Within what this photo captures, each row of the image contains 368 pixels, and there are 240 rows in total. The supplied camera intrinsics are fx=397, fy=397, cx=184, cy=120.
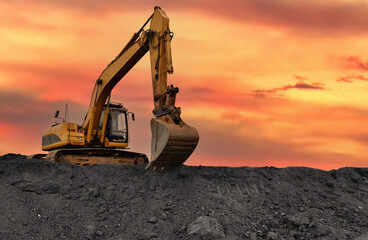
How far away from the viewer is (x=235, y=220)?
9.98 m

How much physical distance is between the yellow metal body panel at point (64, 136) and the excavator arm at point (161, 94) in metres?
3.23

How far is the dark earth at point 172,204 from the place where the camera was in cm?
952

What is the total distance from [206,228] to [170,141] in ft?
7.95

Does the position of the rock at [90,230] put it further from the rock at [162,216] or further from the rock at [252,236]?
the rock at [252,236]

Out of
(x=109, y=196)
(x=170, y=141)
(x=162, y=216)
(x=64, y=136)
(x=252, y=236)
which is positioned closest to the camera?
(x=252, y=236)

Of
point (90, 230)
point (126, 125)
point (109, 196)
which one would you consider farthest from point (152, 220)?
point (126, 125)

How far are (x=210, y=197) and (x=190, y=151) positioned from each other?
1359 millimetres

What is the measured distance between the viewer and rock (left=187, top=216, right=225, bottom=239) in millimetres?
9039

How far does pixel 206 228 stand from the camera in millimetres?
9172

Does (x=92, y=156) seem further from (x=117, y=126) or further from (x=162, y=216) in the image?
(x=162, y=216)

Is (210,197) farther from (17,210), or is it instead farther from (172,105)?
(17,210)

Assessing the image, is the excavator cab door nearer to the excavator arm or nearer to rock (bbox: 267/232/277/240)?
the excavator arm

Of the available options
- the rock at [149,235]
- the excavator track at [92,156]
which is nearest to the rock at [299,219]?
the rock at [149,235]

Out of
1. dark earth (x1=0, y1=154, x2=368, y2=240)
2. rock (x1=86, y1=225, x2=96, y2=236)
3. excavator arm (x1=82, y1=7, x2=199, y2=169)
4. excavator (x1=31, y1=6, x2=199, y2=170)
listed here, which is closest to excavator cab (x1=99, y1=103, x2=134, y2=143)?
excavator (x1=31, y1=6, x2=199, y2=170)
